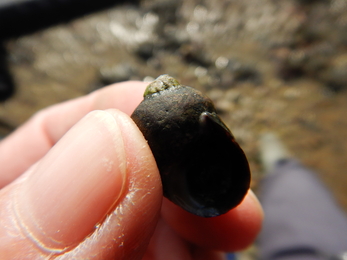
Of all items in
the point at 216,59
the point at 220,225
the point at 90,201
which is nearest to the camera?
the point at 90,201

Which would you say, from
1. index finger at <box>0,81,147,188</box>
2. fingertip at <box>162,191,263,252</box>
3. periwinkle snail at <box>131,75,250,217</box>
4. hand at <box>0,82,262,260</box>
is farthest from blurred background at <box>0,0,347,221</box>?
hand at <box>0,82,262,260</box>

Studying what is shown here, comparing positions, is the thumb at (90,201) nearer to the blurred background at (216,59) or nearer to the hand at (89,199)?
the hand at (89,199)

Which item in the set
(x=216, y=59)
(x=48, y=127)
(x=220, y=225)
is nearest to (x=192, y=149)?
(x=220, y=225)

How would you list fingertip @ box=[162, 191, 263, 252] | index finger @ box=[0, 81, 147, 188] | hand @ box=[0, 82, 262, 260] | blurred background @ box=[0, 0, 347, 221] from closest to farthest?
hand @ box=[0, 82, 262, 260], fingertip @ box=[162, 191, 263, 252], index finger @ box=[0, 81, 147, 188], blurred background @ box=[0, 0, 347, 221]

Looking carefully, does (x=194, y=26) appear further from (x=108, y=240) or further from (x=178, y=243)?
(x=108, y=240)

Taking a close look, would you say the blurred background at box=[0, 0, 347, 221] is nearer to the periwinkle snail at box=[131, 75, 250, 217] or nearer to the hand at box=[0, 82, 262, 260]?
the periwinkle snail at box=[131, 75, 250, 217]

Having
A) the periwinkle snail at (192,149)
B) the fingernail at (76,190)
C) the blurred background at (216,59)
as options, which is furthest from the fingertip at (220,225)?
the blurred background at (216,59)

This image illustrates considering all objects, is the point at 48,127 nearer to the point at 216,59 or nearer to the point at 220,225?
the point at 220,225

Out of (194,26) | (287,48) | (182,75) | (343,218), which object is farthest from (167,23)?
(343,218)
